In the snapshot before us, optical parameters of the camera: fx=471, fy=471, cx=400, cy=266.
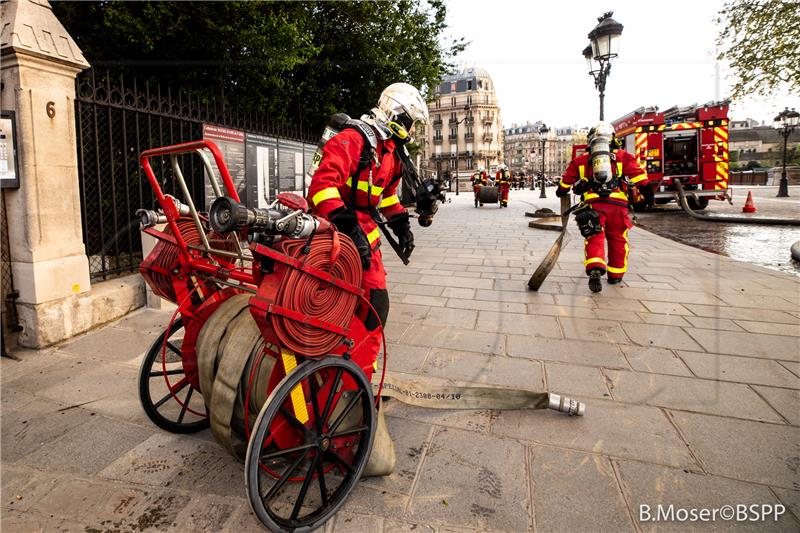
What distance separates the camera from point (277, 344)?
182 centimetres

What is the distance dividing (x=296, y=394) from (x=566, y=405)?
169 cm

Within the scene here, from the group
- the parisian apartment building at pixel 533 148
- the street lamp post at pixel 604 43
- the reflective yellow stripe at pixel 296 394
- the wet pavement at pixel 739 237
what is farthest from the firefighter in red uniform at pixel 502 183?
the parisian apartment building at pixel 533 148

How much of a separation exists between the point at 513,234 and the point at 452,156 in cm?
8257

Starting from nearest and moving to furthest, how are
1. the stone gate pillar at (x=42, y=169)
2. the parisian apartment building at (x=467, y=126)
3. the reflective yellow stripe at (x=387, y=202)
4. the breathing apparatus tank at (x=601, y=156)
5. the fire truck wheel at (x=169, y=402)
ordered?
the fire truck wheel at (x=169, y=402) → the reflective yellow stripe at (x=387, y=202) → the stone gate pillar at (x=42, y=169) → the breathing apparatus tank at (x=601, y=156) → the parisian apartment building at (x=467, y=126)

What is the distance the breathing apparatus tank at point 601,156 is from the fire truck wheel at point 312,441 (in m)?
4.74

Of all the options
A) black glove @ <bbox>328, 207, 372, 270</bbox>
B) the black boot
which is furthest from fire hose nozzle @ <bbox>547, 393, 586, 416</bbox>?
the black boot

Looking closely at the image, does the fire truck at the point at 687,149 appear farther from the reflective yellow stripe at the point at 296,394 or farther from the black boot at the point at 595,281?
the reflective yellow stripe at the point at 296,394

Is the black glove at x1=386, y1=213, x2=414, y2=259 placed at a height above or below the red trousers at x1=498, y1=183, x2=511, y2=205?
below

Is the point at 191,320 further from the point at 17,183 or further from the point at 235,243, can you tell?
the point at 17,183

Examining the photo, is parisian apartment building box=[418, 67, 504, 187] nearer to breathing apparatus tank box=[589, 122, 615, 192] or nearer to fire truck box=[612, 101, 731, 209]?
fire truck box=[612, 101, 731, 209]

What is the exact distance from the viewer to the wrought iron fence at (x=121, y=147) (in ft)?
16.0

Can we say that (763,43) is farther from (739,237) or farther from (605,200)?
(605,200)

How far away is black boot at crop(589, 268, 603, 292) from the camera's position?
5852 millimetres

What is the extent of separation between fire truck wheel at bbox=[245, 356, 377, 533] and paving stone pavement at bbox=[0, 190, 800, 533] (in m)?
0.14
